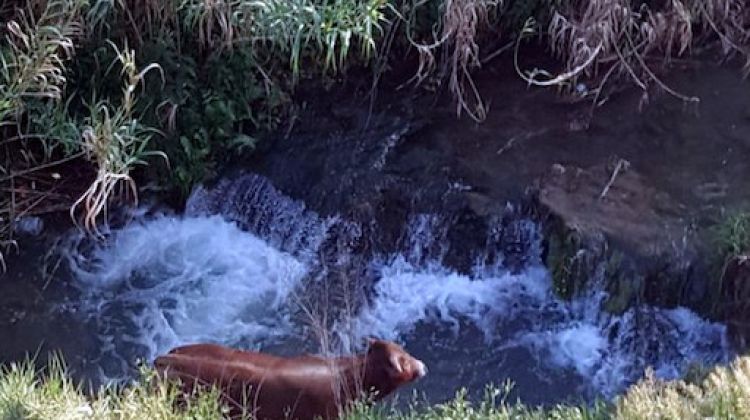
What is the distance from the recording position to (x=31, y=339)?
5.63 meters

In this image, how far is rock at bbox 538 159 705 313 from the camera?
5426 millimetres

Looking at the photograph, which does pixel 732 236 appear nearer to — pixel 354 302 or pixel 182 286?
pixel 354 302

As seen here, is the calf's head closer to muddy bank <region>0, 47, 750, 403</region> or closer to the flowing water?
the flowing water

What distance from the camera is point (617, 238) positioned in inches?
218

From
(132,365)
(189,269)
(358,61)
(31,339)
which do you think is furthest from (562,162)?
(31,339)

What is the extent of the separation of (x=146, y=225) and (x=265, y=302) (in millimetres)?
875

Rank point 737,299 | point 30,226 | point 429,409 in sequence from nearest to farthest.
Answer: point 429,409, point 737,299, point 30,226

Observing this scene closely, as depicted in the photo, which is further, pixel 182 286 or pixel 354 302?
pixel 182 286

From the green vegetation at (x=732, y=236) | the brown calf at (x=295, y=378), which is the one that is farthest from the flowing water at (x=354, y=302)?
the brown calf at (x=295, y=378)

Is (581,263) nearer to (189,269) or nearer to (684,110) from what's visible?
(684,110)

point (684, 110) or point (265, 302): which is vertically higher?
point (684, 110)

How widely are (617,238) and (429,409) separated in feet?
5.17

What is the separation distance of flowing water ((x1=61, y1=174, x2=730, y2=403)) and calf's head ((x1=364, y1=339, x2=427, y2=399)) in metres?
0.47

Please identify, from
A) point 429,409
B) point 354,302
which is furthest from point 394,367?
point 354,302
